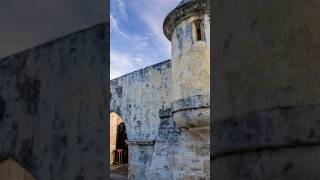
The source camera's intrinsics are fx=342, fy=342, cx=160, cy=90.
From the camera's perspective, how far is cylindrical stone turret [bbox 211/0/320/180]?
153 cm

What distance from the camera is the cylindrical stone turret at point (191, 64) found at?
7352mm

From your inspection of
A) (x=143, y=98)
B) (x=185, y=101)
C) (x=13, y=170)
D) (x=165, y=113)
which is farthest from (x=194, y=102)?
(x=13, y=170)

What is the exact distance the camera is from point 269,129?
5.41ft

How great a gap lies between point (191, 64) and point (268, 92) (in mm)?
5917

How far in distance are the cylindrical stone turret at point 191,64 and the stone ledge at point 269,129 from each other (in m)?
5.30

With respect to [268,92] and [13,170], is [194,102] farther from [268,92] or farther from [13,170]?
[13,170]

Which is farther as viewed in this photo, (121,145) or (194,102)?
(121,145)

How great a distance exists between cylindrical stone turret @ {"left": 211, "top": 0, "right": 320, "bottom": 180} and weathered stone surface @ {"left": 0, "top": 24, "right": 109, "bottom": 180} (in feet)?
2.28

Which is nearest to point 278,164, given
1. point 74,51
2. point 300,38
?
point 300,38

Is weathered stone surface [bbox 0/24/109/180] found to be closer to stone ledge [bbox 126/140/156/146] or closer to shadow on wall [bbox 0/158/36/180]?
shadow on wall [bbox 0/158/36/180]

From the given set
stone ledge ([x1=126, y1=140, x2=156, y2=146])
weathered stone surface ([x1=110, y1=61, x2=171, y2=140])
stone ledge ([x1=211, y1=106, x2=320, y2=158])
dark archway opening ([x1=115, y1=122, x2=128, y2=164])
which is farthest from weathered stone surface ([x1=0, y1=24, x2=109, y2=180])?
dark archway opening ([x1=115, y1=122, x2=128, y2=164])

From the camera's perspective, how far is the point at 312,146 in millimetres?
1486

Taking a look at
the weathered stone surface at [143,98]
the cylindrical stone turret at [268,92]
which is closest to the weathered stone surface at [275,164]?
the cylindrical stone turret at [268,92]

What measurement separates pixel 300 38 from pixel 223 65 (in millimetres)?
510
